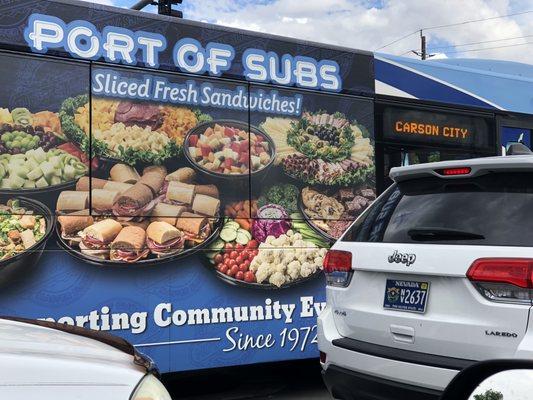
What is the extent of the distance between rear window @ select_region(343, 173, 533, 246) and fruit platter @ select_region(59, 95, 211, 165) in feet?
6.03

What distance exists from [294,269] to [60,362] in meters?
3.56

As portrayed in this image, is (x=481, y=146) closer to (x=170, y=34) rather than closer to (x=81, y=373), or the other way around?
(x=170, y=34)

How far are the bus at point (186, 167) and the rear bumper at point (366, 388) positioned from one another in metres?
1.55

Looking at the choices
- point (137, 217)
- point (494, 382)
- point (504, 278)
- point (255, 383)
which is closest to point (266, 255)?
point (137, 217)

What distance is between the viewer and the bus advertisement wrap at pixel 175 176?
455cm

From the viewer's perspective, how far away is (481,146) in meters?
6.62

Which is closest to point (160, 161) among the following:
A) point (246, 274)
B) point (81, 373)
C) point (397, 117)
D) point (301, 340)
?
point (246, 274)

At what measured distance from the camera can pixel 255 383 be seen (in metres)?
6.54

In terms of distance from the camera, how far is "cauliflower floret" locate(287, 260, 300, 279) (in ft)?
18.3

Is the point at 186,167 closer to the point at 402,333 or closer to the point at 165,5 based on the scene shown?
the point at 402,333

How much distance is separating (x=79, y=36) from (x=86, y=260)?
1.73 metres

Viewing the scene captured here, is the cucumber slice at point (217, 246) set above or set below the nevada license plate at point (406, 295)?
above

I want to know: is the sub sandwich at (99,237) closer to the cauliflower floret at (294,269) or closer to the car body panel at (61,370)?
the cauliflower floret at (294,269)

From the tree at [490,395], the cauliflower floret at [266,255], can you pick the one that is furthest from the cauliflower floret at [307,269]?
the tree at [490,395]
